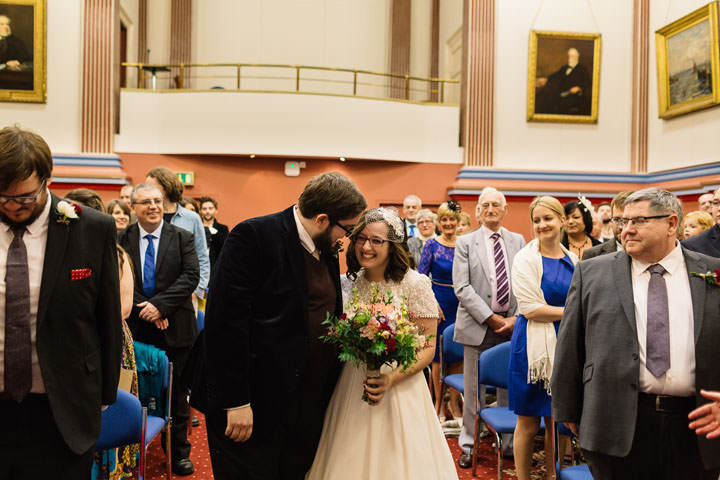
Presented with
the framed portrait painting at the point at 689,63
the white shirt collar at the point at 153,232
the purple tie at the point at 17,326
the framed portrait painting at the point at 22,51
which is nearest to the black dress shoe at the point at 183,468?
the white shirt collar at the point at 153,232

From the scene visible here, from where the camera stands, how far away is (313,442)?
7.79 feet

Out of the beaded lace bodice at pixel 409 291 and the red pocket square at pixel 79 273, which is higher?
the red pocket square at pixel 79 273

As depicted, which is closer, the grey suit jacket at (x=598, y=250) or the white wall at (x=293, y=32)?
the grey suit jacket at (x=598, y=250)

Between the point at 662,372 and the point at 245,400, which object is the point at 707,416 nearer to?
the point at 662,372

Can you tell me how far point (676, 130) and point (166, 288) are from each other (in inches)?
346

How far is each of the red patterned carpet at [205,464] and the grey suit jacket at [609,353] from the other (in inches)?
65.6

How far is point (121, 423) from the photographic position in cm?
269

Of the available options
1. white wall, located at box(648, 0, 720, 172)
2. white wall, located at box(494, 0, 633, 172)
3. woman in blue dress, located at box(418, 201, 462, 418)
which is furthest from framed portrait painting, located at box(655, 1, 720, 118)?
woman in blue dress, located at box(418, 201, 462, 418)

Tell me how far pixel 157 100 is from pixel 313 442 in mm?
8553

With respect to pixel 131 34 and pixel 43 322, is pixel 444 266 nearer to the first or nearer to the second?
pixel 43 322

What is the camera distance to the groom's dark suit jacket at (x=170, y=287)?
3793 mm

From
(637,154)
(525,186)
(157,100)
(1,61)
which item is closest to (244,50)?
(157,100)

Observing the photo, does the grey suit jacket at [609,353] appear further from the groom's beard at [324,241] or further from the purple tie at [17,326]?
the purple tie at [17,326]

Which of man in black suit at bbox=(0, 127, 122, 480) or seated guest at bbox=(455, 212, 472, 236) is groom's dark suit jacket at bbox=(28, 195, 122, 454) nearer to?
man in black suit at bbox=(0, 127, 122, 480)
